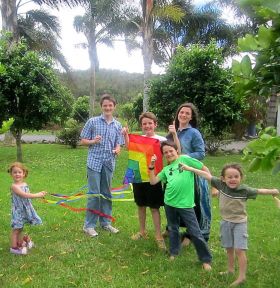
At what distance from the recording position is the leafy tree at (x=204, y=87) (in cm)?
1284

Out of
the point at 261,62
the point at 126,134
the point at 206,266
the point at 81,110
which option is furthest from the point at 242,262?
the point at 81,110

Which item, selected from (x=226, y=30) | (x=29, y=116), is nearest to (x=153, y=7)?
(x=29, y=116)

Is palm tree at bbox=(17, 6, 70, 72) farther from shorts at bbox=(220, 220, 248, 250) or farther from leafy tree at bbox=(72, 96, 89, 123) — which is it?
shorts at bbox=(220, 220, 248, 250)

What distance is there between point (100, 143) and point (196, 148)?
4.37 ft

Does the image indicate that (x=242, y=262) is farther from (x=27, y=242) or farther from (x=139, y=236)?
(x=27, y=242)

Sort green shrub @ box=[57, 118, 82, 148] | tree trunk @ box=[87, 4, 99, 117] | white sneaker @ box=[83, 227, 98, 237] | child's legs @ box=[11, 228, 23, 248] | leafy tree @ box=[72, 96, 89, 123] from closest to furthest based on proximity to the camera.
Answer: child's legs @ box=[11, 228, 23, 248] → white sneaker @ box=[83, 227, 98, 237] → green shrub @ box=[57, 118, 82, 148] → tree trunk @ box=[87, 4, 99, 117] → leafy tree @ box=[72, 96, 89, 123]

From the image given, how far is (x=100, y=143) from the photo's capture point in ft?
18.5

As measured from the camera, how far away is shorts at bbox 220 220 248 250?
402cm

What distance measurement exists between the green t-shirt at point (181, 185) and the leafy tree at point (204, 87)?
839cm

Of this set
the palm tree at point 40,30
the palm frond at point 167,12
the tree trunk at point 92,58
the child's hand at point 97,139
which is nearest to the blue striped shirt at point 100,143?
the child's hand at point 97,139

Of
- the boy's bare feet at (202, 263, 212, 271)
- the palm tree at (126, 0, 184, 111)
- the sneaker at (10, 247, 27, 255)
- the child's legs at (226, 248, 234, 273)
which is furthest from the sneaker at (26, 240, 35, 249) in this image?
the palm tree at (126, 0, 184, 111)

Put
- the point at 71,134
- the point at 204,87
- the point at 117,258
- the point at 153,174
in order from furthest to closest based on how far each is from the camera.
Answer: the point at 71,134 < the point at 204,87 < the point at 117,258 < the point at 153,174

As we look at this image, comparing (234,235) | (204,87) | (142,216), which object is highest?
(204,87)

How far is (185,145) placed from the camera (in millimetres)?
4906
